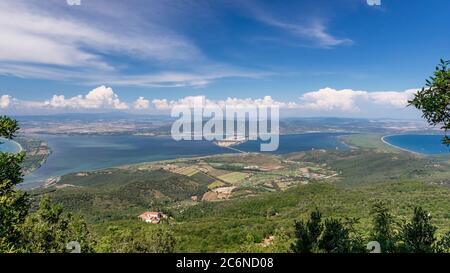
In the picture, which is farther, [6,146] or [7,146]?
[7,146]

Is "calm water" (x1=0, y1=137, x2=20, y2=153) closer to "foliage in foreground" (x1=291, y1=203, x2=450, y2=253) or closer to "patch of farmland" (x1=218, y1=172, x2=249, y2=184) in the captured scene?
"foliage in foreground" (x1=291, y1=203, x2=450, y2=253)

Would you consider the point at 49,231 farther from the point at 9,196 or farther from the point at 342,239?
the point at 342,239

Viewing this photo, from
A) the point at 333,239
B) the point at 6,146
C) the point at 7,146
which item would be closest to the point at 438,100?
the point at 333,239

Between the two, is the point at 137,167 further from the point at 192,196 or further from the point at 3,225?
the point at 3,225

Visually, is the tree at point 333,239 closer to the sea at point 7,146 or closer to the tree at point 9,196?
the tree at point 9,196

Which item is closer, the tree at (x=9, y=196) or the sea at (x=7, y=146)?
the tree at (x=9, y=196)

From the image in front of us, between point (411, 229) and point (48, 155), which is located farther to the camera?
point (48, 155)

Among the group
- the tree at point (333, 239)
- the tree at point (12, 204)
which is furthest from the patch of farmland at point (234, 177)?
the tree at point (333, 239)
